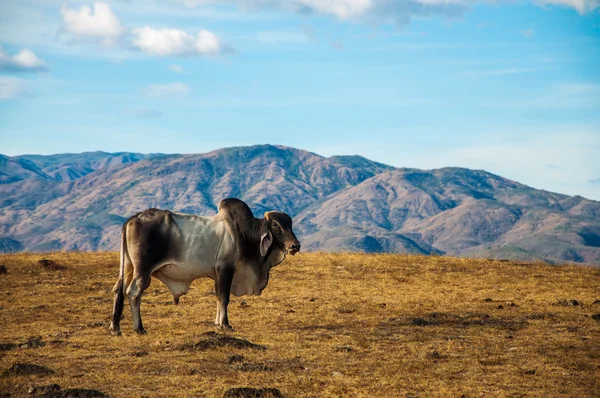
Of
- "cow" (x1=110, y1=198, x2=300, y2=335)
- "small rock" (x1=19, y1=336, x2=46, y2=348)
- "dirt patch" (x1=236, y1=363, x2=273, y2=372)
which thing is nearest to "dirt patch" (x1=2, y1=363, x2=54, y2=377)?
"small rock" (x1=19, y1=336, x2=46, y2=348)

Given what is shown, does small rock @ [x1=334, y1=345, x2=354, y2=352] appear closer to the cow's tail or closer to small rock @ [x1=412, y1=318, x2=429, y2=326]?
small rock @ [x1=412, y1=318, x2=429, y2=326]

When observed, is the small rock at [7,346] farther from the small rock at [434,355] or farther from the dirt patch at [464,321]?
the dirt patch at [464,321]

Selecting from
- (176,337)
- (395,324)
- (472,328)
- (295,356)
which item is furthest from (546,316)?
(176,337)

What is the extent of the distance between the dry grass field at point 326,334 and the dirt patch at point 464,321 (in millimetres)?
59

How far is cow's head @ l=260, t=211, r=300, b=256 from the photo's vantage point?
73.6 feet

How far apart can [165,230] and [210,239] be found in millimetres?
1358

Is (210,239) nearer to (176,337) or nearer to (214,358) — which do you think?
(176,337)

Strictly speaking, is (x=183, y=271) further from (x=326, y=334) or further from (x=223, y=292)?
(x=326, y=334)

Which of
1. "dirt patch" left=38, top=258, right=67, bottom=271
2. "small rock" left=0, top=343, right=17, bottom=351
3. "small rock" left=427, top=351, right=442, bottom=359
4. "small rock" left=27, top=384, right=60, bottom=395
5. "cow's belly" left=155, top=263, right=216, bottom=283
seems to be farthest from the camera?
"dirt patch" left=38, top=258, right=67, bottom=271

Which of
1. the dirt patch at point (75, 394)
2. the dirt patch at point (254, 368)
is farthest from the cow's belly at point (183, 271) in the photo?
the dirt patch at point (75, 394)

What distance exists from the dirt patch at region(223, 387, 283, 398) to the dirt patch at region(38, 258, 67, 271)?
71.5 feet

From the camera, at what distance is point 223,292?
21.9m

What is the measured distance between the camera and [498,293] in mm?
29906

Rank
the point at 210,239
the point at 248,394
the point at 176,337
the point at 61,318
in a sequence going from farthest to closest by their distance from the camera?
1. the point at 61,318
2. the point at 210,239
3. the point at 176,337
4. the point at 248,394
